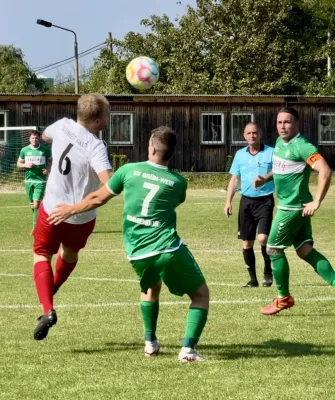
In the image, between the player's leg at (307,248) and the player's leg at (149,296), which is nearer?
the player's leg at (149,296)

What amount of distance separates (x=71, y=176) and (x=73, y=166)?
3.3 inches

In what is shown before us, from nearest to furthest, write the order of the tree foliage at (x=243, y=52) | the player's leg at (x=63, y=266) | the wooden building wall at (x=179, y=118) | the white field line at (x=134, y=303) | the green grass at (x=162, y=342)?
1. the green grass at (x=162, y=342)
2. the player's leg at (x=63, y=266)
3. the white field line at (x=134, y=303)
4. the wooden building wall at (x=179, y=118)
5. the tree foliage at (x=243, y=52)

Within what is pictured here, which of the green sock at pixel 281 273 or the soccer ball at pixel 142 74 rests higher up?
the soccer ball at pixel 142 74

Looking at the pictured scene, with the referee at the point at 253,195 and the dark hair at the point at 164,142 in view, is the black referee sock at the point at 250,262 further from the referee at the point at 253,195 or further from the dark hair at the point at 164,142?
the dark hair at the point at 164,142

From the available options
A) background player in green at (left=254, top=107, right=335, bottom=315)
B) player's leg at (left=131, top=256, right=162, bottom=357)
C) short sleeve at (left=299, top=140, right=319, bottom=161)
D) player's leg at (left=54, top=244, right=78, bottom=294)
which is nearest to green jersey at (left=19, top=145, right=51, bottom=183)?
background player in green at (left=254, top=107, right=335, bottom=315)

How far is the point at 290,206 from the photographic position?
9.81 meters

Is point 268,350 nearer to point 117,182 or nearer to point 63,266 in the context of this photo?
point 117,182

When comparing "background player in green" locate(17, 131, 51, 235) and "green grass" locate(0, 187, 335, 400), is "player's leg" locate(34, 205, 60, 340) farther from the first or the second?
"background player in green" locate(17, 131, 51, 235)

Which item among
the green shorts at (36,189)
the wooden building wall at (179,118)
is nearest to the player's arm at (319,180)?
the green shorts at (36,189)

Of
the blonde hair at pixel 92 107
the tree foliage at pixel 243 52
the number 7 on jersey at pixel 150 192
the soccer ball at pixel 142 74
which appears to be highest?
the tree foliage at pixel 243 52

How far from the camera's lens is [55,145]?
318 inches

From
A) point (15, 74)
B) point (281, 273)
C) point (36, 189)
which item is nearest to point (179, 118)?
point (36, 189)

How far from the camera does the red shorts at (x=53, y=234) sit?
8086 mm

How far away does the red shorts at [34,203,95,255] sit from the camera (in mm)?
8086
